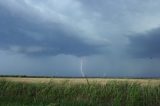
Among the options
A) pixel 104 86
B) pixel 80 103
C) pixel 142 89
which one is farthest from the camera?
pixel 104 86

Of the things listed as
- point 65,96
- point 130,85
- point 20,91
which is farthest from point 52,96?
point 130,85

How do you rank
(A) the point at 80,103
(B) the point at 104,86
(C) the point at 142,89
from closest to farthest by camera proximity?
(A) the point at 80,103
(C) the point at 142,89
(B) the point at 104,86

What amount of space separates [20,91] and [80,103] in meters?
5.05

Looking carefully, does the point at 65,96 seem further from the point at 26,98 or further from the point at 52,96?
the point at 26,98

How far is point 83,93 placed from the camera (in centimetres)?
2211

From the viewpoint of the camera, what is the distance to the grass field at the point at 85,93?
20.5 metres

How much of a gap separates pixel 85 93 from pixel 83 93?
121 mm

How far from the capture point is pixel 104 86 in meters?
22.5

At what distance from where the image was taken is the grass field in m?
20.5

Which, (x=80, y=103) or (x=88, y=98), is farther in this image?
(x=88, y=98)

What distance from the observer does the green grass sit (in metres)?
20.4

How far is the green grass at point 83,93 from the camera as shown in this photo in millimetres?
20438

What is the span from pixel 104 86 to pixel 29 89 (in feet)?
13.7

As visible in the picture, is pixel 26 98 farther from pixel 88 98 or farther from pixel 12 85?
pixel 88 98
